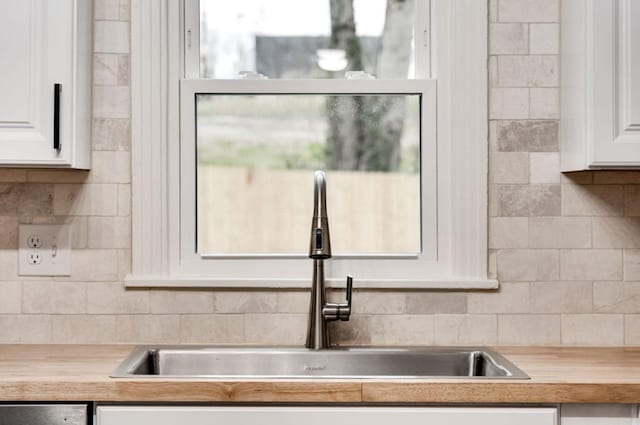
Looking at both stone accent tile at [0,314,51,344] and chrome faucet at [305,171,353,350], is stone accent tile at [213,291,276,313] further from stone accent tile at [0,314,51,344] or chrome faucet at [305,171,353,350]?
stone accent tile at [0,314,51,344]

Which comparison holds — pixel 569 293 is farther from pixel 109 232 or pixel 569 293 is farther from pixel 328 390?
pixel 109 232

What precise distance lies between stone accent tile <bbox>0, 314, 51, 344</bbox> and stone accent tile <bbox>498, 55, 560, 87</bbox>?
1.53 meters

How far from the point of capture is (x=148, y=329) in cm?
202

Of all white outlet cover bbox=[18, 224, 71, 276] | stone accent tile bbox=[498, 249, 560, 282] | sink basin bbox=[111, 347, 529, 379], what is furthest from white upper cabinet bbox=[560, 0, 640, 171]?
white outlet cover bbox=[18, 224, 71, 276]

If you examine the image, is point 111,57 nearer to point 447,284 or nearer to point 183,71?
point 183,71

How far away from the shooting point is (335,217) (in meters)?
2.14

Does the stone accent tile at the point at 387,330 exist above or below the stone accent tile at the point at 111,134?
below

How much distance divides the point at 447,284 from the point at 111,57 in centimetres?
120

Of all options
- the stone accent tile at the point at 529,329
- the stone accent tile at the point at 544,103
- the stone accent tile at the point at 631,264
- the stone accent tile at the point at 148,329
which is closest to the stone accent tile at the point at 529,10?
the stone accent tile at the point at 544,103

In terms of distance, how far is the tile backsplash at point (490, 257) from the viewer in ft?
6.61

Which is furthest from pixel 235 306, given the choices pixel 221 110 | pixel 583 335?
pixel 583 335

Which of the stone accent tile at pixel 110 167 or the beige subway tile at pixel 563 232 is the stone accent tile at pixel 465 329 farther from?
the stone accent tile at pixel 110 167

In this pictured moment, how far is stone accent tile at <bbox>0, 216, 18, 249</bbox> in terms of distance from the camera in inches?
79.7

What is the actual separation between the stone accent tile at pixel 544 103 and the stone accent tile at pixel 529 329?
1.94 ft
